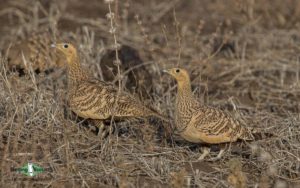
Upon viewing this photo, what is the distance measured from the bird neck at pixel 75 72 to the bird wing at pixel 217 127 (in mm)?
1201

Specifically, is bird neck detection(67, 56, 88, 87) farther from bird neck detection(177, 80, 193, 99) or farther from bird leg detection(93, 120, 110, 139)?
bird neck detection(177, 80, 193, 99)

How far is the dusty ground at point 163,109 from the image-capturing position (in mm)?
5859

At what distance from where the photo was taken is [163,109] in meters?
7.53

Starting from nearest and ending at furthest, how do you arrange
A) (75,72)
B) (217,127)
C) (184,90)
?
(217,127)
(184,90)
(75,72)

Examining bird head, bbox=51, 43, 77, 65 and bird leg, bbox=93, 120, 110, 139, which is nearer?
bird leg, bbox=93, 120, 110, 139

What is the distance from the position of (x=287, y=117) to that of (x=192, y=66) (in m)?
1.63

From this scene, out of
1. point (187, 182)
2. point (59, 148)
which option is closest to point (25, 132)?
point (59, 148)

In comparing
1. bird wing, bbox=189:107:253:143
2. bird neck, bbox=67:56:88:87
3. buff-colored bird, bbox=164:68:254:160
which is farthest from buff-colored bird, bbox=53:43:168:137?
bird wing, bbox=189:107:253:143

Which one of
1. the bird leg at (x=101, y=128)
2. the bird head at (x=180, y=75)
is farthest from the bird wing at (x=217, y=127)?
the bird leg at (x=101, y=128)

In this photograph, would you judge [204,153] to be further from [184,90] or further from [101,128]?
[101,128]

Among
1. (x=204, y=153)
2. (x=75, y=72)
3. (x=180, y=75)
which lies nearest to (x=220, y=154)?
(x=204, y=153)

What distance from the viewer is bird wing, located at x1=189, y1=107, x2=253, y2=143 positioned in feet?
20.1

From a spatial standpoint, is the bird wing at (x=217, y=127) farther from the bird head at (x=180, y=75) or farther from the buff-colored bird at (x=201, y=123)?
the bird head at (x=180, y=75)

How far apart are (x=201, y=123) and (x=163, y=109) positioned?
142 centimetres
